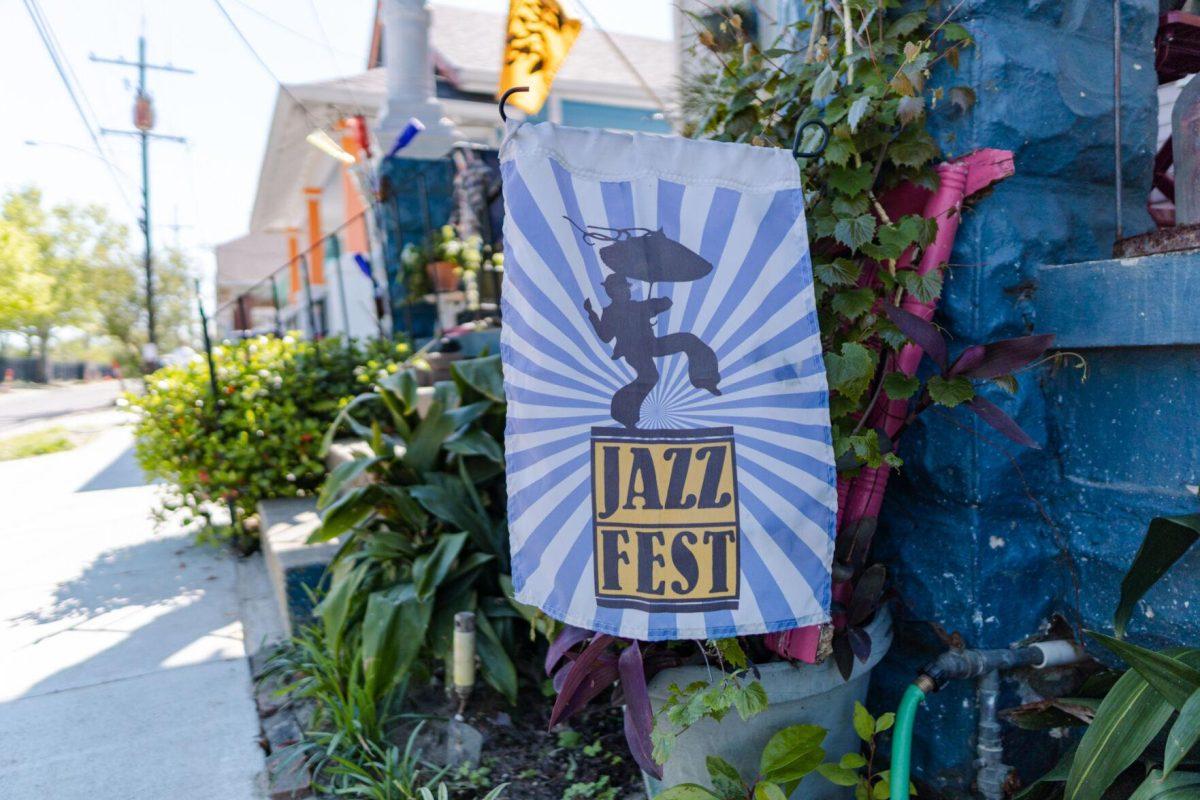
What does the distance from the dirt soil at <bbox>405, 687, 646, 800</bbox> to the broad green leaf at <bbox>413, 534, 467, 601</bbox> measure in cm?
42

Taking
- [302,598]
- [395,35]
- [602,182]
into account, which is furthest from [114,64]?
[602,182]

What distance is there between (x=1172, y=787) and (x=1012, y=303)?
98 centimetres

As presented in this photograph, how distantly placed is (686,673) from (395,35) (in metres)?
6.26

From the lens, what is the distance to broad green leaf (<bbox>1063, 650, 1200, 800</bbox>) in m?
1.35

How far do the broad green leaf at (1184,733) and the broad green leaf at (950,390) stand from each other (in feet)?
1.97

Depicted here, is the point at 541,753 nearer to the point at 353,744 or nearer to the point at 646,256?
the point at 353,744

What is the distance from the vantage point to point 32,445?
1098cm

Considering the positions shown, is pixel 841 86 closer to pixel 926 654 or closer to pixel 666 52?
pixel 926 654

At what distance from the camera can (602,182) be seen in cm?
146

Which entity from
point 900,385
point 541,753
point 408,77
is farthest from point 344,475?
point 408,77

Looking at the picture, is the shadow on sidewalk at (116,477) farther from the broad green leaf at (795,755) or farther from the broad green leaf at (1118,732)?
the broad green leaf at (1118,732)

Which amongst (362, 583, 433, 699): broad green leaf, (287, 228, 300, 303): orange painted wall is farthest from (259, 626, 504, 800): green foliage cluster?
(287, 228, 300, 303): orange painted wall

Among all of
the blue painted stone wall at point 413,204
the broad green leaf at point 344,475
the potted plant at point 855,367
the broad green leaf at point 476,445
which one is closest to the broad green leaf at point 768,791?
the potted plant at point 855,367

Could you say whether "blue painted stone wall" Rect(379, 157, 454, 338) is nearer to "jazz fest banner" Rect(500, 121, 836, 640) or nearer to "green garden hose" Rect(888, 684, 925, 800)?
"jazz fest banner" Rect(500, 121, 836, 640)
